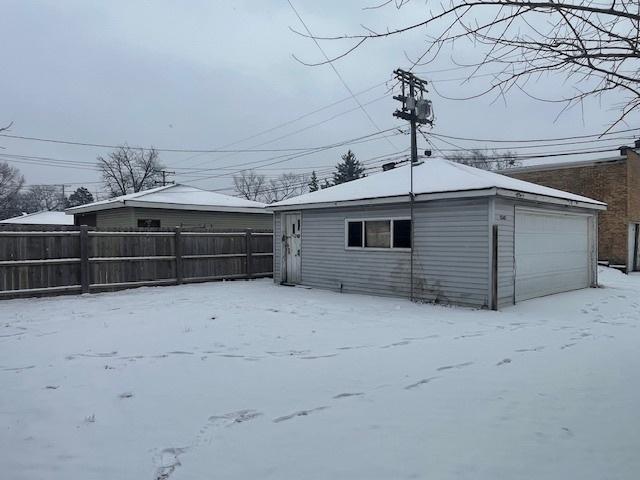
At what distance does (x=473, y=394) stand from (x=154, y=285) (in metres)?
10.9

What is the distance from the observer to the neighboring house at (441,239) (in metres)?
9.70

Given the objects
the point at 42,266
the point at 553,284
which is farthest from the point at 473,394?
the point at 42,266

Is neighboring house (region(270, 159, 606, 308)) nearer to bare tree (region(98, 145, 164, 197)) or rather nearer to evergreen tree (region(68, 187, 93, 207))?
bare tree (region(98, 145, 164, 197))

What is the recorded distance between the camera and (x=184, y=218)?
58.2 ft

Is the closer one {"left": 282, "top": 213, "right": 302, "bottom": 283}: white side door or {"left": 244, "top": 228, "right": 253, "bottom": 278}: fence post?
{"left": 282, "top": 213, "right": 302, "bottom": 283}: white side door

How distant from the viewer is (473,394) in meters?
4.34

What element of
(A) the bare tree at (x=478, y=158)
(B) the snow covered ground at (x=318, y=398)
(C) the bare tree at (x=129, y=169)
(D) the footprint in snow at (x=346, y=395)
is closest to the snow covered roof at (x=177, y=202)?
(B) the snow covered ground at (x=318, y=398)

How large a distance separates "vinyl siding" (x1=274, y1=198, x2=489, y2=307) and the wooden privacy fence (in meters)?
Result: 3.07

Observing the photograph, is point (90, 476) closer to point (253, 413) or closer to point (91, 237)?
point (253, 413)

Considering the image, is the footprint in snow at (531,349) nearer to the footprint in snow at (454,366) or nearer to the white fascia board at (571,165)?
the footprint in snow at (454,366)

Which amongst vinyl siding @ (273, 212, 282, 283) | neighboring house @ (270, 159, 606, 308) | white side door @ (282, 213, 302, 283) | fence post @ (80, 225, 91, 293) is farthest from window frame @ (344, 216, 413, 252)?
fence post @ (80, 225, 91, 293)

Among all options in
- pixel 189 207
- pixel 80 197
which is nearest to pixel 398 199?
pixel 189 207

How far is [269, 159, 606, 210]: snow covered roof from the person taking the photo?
32.7 feet

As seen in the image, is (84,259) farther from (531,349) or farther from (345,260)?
(531,349)
